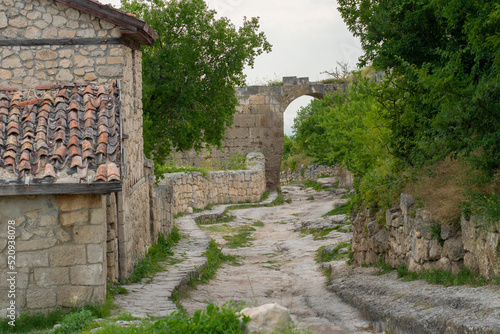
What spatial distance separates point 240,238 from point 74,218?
391 inches

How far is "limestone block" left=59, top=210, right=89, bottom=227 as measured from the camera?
7.22 m

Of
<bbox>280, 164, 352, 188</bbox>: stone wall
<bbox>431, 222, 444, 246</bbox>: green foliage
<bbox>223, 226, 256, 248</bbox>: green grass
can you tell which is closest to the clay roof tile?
<bbox>431, 222, 444, 246</bbox>: green foliage

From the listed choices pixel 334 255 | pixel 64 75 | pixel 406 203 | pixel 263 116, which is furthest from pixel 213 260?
pixel 263 116

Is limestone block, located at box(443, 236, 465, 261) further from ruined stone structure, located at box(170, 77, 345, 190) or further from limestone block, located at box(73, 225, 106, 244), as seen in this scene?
ruined stone structure, located at box(170, 77, 345, 190)

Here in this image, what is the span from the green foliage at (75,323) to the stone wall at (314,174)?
71.9 ft

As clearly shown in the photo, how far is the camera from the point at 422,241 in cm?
838

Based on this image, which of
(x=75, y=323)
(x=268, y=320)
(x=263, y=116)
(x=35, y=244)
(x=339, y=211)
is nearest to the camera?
(x=268, y=320)

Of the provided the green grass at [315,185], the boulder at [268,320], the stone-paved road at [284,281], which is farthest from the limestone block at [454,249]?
the green grass at [315,185]

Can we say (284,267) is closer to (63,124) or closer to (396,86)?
(396,86)

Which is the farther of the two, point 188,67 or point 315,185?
point 315,185

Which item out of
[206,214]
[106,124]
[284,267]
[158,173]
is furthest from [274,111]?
[106,124]

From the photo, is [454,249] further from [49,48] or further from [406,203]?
[49,48]

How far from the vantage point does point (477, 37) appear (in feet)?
23.5

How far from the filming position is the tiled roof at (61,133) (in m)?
6.93
